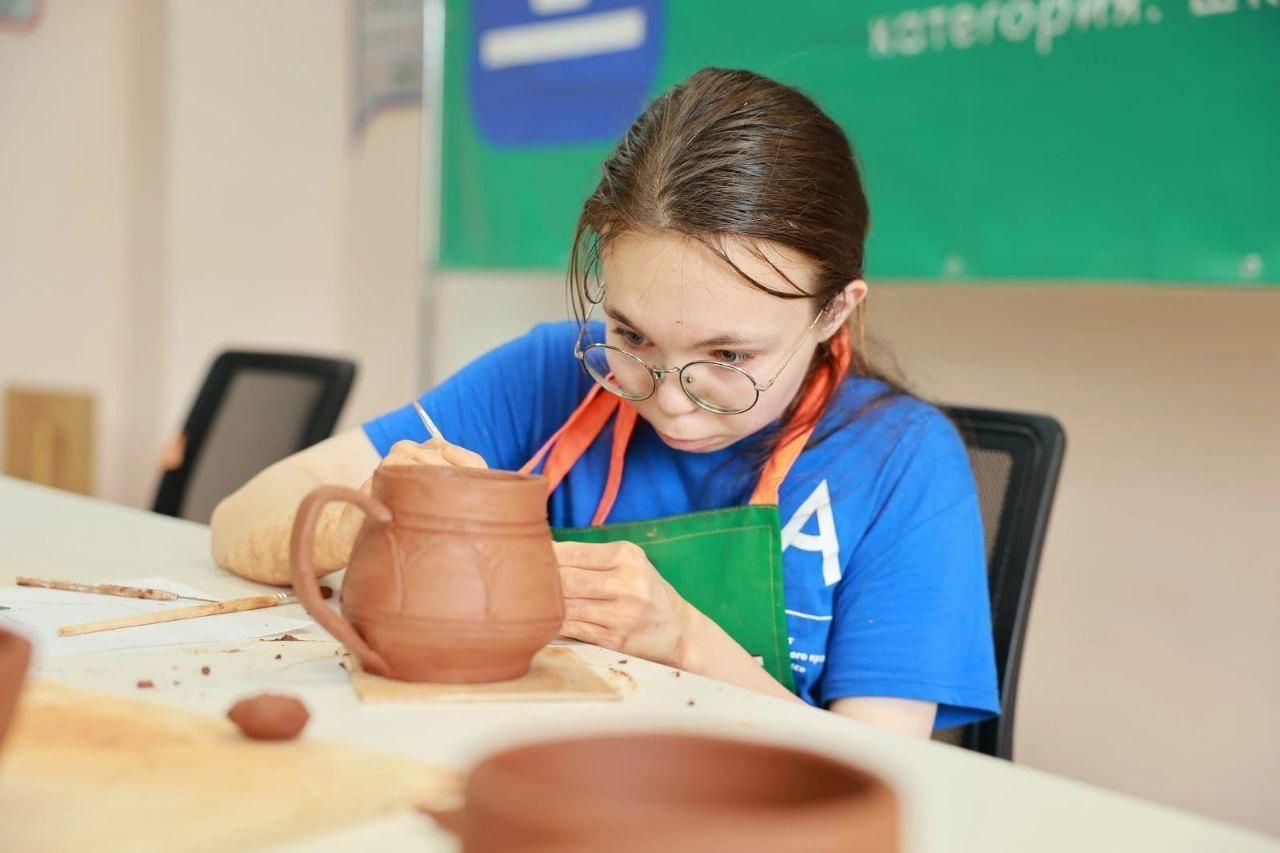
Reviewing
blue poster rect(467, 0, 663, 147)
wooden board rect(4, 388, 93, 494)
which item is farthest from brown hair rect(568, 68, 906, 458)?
wooden board rect(4, 388, 93, 494)

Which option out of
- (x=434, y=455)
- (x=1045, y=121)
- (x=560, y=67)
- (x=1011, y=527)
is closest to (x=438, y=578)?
(x=434, y=455)

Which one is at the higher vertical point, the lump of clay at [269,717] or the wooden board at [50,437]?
the lump of clay at [269,717]

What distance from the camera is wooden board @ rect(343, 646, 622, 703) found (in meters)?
0.80

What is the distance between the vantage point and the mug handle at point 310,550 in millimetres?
791

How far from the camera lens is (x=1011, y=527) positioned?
130cm

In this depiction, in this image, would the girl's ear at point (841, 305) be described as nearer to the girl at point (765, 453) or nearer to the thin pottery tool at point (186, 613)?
the girl at point (765, 453)

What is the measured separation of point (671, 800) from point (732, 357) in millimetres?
786

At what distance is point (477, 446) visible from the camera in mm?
1480

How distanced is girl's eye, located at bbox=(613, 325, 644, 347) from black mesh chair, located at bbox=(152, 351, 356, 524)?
744mm

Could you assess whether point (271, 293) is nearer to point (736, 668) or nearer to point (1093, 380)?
point (1093, 380)

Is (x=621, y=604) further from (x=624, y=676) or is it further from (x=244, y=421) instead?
(x=244, y=421)

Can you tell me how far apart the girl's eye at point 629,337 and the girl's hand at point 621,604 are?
23 centimetres

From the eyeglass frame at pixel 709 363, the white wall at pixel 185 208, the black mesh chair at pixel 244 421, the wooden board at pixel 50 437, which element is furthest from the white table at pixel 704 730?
the wooden board at pixel 50 437

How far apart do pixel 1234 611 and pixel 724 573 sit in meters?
1.16
